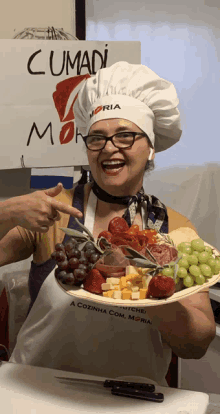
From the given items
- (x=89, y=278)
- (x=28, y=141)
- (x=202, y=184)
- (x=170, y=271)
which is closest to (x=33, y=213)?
(x=89, y=278)

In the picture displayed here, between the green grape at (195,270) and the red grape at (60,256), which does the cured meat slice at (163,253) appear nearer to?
the green grape at (195,270)

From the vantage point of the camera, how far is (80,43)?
147cm

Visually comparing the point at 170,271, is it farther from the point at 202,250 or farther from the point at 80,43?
the point at 80,43

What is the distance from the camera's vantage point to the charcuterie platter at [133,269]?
0.69 metres

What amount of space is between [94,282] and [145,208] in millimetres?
420

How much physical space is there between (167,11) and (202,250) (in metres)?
1.44

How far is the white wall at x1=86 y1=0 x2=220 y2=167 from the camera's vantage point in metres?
1.81

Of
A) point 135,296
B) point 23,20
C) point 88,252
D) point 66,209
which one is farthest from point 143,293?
point 23,20

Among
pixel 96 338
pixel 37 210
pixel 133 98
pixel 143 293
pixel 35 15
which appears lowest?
pixel 96 338

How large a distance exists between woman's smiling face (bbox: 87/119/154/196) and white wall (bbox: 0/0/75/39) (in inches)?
36.6

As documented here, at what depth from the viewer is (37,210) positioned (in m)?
0.85

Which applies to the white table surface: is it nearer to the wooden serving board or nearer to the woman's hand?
the wooden serving board

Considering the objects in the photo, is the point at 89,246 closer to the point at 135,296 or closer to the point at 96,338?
the point at 135,296

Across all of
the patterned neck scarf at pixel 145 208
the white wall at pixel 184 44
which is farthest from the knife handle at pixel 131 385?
the white wall at pixel 184 44
